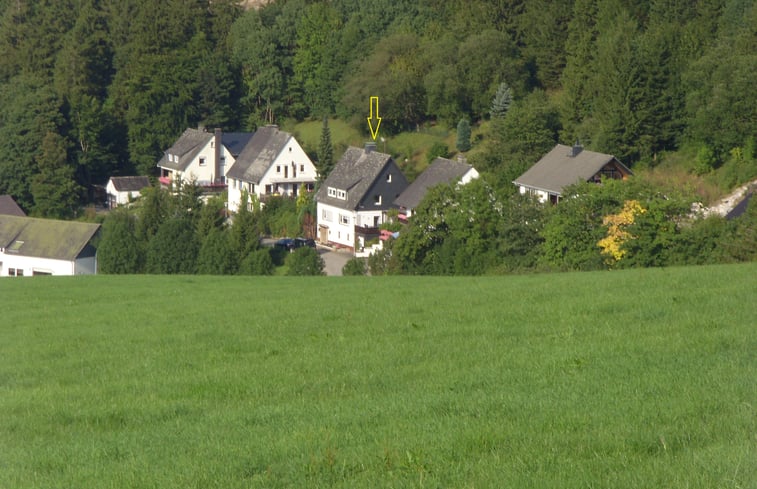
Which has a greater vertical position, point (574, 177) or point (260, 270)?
point (574, 177)

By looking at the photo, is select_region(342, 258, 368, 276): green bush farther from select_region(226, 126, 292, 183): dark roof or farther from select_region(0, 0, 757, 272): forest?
select_region(226, 126, 292, 183): dark roof

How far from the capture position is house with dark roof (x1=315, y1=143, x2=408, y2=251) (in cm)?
6047

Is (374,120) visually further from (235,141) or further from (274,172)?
(235,141)

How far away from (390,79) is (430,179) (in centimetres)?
1681

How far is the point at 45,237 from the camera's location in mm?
52688

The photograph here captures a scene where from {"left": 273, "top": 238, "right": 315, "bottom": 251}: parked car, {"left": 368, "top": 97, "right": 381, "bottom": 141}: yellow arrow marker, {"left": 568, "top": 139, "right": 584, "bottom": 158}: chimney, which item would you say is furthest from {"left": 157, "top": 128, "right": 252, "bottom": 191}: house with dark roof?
{"left": 568, "top": 139, "right": 584, "bottom": 158}: chimney

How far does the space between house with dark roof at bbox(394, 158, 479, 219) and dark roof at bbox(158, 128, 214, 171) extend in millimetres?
22926

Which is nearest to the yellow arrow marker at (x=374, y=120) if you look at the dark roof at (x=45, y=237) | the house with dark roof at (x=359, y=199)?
the house with dark roof at (x=359, y=199)

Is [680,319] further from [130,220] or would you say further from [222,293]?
[130,220]

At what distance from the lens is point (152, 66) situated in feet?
284

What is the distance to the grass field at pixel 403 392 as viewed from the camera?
8.06 m

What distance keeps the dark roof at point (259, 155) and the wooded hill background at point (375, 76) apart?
20.6ft

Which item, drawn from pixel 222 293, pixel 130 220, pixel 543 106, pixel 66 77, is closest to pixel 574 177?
pixel 543 106

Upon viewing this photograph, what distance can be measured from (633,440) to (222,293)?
51.4 ft
